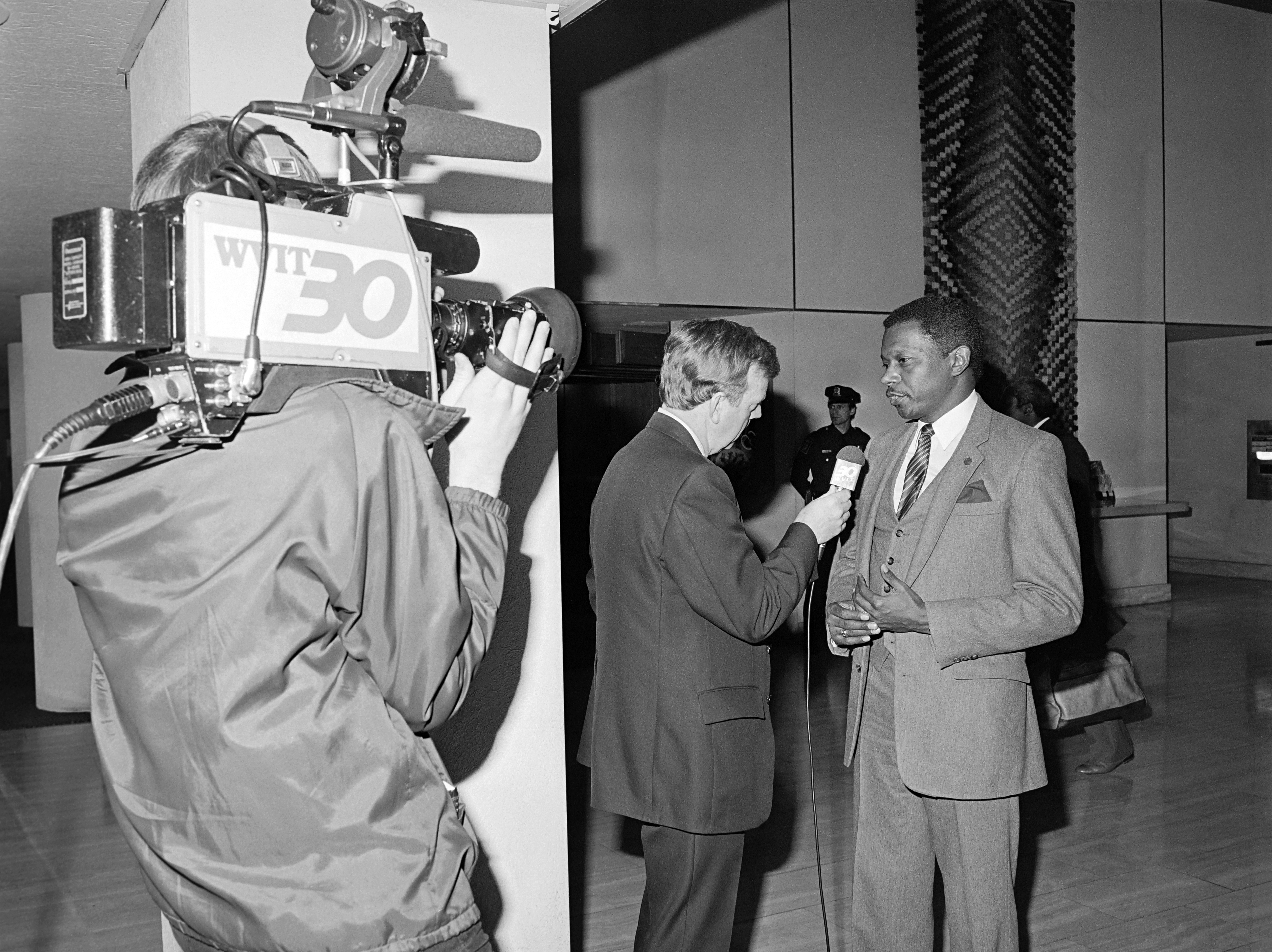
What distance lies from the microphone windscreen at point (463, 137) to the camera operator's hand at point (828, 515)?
1.07 meters

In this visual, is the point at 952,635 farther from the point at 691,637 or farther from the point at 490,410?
the point at 490,410

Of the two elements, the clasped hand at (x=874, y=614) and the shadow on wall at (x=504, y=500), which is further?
the shadow on wall at (x=504, y=500)

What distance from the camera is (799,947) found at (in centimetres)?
318

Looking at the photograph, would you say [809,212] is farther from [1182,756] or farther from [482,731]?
[482,731]

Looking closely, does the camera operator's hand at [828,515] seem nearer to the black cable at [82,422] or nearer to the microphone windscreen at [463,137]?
the microphone windscreen at [463,137]

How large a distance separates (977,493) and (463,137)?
1318 millimetres

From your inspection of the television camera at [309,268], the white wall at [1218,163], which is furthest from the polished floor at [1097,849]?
the white wall at [1218,163]

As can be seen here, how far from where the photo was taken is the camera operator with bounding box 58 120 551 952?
1139 millimetres

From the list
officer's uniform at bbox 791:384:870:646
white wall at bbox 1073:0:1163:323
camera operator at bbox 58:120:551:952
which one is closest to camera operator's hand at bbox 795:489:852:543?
camera operator at bbox 58:120:551:952

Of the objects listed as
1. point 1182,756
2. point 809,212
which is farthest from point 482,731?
point 809,212

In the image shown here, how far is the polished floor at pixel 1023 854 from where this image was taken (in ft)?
10.8

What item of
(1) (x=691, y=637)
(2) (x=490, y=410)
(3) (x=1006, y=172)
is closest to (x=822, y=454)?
(3) (x=1006, y=172)

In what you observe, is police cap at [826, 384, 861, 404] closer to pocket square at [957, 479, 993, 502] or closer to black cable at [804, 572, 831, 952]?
black cable at [804, 572, 831, 952]

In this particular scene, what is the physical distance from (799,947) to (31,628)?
9992mm
